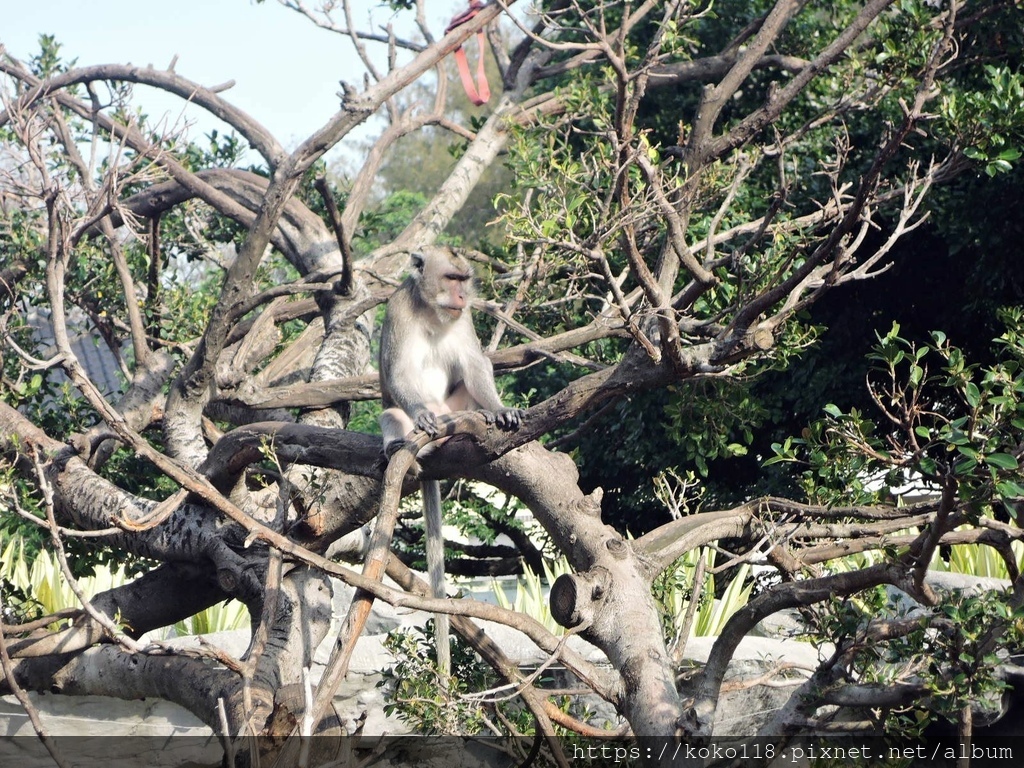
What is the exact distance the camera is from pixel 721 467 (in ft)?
25.1

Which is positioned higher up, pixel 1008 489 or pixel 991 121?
pixel 991 121

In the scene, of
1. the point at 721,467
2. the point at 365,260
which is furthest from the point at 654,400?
the point at 365,260

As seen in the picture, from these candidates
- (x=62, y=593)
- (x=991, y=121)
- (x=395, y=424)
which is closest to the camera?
(x=395, y=424)

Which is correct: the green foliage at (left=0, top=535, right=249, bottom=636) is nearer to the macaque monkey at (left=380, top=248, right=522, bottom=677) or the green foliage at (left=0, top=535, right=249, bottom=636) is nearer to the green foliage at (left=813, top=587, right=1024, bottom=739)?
the macaque monkey at (left=380, top=248, right=522, bottom=677)

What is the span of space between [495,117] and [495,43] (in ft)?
2.07

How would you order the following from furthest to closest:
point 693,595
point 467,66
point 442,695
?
1. point 467,66
2. point 693,595
3. point 442,695

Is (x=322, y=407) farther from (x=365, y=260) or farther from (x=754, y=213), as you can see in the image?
(x=754, y=213)

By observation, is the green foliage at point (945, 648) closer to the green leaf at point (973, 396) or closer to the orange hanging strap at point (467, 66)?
the green leaf at point (973, 396)

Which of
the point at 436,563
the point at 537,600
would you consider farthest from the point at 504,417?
the point at 537,600

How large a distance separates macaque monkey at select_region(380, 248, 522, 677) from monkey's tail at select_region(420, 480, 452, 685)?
0.29 metres

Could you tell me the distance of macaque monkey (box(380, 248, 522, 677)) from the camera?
5098 millimetres

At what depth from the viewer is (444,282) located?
534 centimetres

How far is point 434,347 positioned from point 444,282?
328 mm

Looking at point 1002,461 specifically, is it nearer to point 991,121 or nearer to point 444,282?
point 991,121
